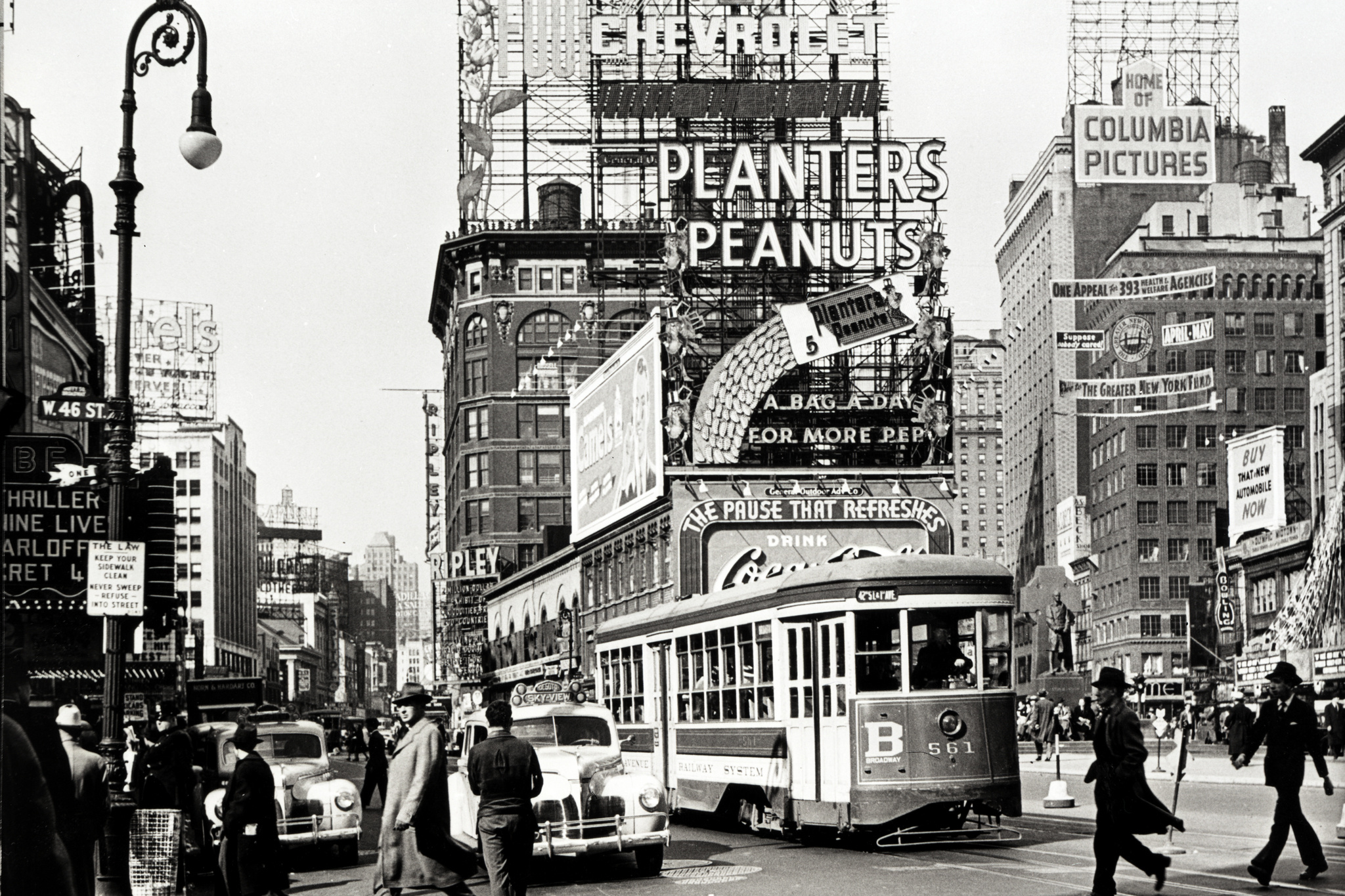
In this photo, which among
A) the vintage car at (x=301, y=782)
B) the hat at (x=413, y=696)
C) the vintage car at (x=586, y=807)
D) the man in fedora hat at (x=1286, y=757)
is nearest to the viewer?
the hat at (x=413, y=696)

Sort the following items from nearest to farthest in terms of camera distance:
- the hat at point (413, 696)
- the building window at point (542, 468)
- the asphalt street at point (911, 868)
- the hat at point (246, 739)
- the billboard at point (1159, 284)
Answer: the hat at point (413, 696) → the hat at point (246, 739) → the asphalt street at point (911, 868) → the billboard at point (1159, 284) → the building window at point (542, 468)

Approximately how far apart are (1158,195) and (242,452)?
95.5m

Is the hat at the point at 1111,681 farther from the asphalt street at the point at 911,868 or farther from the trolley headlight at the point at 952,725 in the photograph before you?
the trolley headlight at the point at 952,725

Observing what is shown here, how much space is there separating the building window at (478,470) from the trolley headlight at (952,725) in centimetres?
9097

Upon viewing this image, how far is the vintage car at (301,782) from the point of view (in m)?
21.6

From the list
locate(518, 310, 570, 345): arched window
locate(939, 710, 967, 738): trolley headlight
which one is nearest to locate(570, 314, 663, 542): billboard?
locate(518, 310, 570, 345): arched window

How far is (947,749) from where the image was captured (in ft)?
63.7

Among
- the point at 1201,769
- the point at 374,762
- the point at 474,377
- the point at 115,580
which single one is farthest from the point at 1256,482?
the point at 115,580

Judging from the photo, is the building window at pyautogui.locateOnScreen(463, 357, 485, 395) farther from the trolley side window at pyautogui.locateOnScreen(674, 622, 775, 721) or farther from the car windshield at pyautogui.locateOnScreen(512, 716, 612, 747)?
the car windshield at pyautogui.locateOnScreen(512, 716, 612, 747)

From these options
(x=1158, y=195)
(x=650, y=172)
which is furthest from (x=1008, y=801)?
(x=1158, y=195)

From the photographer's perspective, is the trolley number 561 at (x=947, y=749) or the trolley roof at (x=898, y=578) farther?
the trolley roof at (x=898, y=578)

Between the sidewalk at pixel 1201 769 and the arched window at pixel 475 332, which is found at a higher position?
the arched window at pixel 475 332

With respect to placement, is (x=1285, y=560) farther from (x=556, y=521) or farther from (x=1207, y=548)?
(x=556, y=521)

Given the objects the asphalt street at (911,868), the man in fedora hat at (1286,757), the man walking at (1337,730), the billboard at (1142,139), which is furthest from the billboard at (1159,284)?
the man in fedora hat at (1286,757)
